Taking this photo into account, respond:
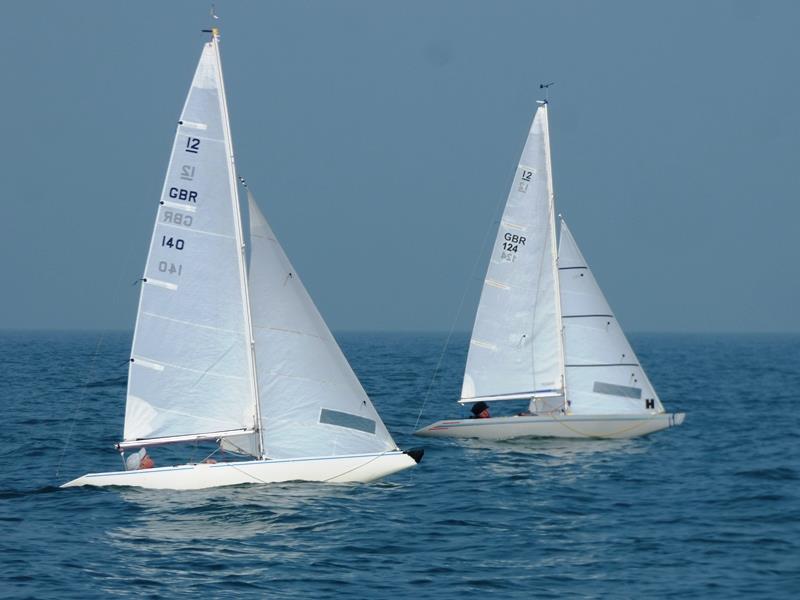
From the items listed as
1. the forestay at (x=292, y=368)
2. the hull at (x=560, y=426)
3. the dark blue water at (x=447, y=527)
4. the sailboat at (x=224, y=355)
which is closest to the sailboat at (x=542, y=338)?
the hull at (x=560, y=426)

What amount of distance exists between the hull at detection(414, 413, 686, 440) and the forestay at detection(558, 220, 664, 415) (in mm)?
490

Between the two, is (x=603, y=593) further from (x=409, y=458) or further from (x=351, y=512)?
(x=409, y=458)

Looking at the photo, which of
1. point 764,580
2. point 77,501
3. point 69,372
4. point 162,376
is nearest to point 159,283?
point 162,376

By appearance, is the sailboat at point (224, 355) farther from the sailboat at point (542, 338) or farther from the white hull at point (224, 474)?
the sailboat at point (542, 338)

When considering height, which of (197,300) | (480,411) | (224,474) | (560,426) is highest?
(197,300)

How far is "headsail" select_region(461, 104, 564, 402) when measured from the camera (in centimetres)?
3281

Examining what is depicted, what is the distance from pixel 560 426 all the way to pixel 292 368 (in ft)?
36.9

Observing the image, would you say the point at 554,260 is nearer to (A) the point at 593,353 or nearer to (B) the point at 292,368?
(A) the point at 593,353

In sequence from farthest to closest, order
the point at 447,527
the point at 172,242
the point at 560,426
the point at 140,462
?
the point at 560,426
the point at 140,462
the point at 172,242
the point at 447,527

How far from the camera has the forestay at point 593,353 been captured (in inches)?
1281

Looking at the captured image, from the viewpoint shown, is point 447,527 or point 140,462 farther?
point 140,462

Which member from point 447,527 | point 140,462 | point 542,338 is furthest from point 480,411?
point 447,527

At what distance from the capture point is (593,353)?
107 feet

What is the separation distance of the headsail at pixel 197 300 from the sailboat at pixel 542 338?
10.9 m
